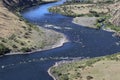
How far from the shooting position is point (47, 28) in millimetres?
187250

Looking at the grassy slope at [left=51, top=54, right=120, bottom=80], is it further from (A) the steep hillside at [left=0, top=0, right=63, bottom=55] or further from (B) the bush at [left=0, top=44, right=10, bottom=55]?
(A) the steep hillside at [left=0, top=0, right=63, bottom=55]

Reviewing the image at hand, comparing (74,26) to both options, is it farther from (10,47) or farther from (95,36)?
(10,47)

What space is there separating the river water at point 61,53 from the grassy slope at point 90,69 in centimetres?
446

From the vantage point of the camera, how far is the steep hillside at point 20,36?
147 m

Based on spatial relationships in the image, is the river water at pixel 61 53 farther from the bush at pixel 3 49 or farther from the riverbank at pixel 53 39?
the bush at pixel 3 49

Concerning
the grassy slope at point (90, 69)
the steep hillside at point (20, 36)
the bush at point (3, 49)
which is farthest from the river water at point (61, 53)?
the steep hillside at point (20, 36)

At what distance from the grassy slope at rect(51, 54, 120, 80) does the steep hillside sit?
77.1 feet

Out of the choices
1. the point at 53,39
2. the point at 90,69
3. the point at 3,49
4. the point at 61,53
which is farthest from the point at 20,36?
the point at 90,69

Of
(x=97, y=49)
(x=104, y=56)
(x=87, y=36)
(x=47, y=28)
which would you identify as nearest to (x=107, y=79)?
(x=104, y=56)

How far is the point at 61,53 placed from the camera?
14438cm

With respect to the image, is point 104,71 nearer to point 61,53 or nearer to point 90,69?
point 90,69

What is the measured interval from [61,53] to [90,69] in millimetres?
24267

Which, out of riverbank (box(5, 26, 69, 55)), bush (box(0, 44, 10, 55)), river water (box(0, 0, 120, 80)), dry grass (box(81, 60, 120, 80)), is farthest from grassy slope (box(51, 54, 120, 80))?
bush (box(0, 44, 10, 55))

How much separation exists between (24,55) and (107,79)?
38.2 metres
